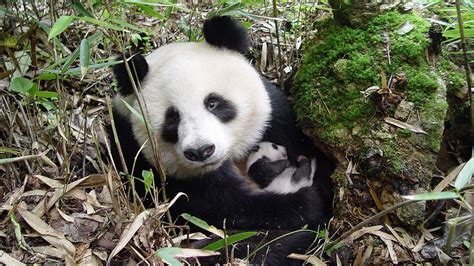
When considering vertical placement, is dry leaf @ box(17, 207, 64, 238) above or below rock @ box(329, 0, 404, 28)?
below

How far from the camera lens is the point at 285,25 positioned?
4.57 meters

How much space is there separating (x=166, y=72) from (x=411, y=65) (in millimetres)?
1509

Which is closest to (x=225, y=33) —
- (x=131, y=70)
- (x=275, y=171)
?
(x=131, y=70)

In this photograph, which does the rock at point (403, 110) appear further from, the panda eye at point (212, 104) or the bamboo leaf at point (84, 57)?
the bamboo leaf at point (84, 57)

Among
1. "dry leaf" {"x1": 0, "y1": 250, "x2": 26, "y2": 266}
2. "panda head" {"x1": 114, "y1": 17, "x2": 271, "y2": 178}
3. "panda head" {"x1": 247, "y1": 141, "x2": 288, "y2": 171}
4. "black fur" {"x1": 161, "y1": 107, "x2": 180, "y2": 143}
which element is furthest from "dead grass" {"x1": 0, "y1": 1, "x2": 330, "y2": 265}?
"panda head" {"x1": 247, "y1": 141, "x2": 288, "y2": 171}

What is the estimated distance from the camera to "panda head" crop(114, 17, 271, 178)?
9.81 ft

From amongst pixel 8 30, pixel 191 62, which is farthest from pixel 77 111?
pixel 191 62

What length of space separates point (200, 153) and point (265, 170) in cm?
81

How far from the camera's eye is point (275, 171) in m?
3.56

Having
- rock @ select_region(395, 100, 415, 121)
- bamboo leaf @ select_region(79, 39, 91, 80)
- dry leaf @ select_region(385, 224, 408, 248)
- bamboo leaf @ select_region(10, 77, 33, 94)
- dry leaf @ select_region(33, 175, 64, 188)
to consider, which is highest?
bamboo leaf @ select_region(79, 39, 91, 80)

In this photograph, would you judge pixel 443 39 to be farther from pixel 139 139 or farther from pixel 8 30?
pixel 8 30

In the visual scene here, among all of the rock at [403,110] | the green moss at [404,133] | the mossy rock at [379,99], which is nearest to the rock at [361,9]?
the mossy rock at [379,99]

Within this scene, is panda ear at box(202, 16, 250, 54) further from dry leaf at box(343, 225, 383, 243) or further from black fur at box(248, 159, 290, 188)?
dry leaf at box(343, 225, 383, 243)

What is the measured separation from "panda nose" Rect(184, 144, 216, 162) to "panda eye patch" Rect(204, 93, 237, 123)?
11.8 inches
